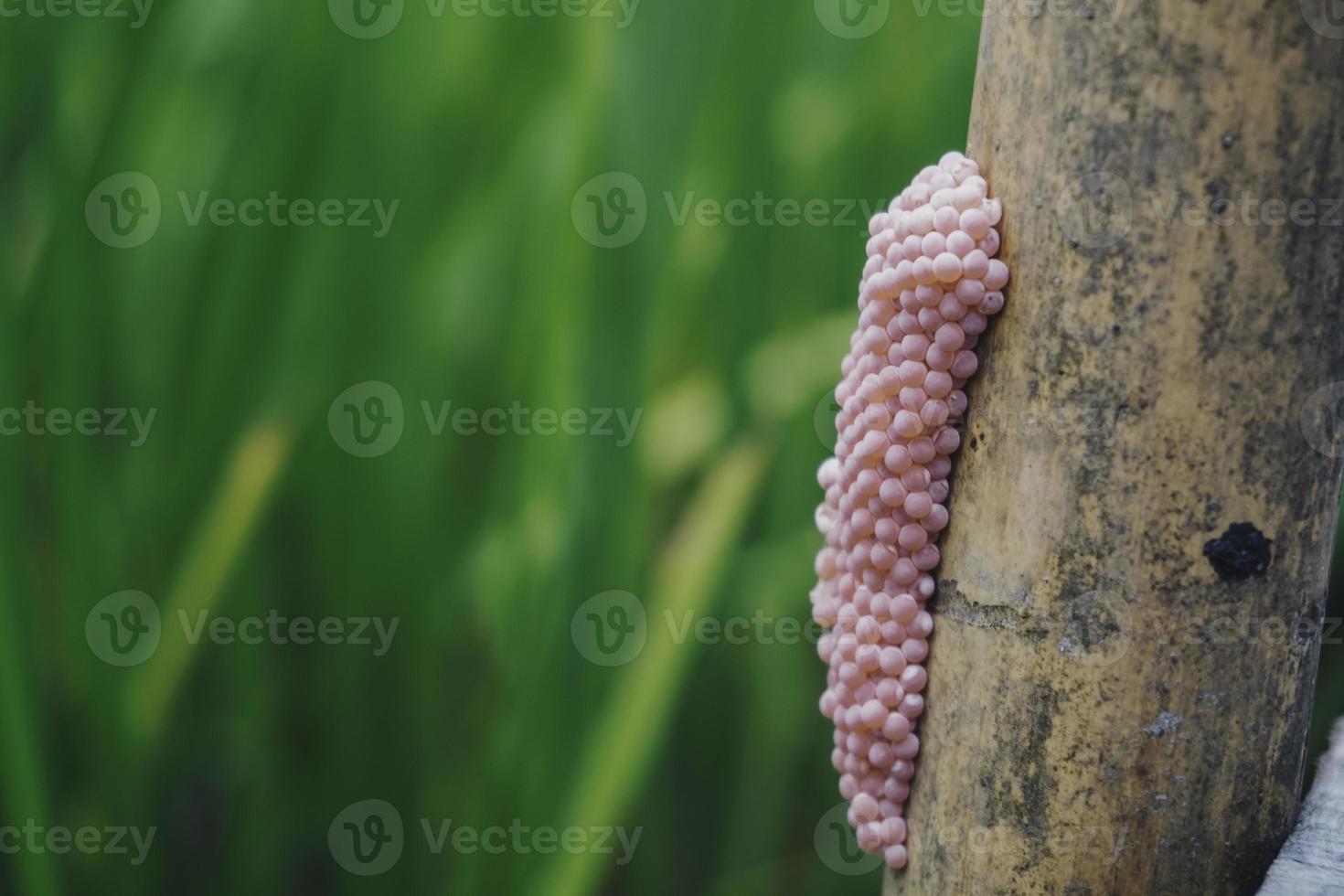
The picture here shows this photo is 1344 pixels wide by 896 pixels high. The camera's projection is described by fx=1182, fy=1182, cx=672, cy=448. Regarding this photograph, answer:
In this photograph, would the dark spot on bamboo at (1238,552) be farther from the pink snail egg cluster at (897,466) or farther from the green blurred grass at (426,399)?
the green blurred grass at (426,399)

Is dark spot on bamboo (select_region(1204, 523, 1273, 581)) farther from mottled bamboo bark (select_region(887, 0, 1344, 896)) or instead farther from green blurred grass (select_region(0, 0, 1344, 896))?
green blurred grass (select_region(0, 0, 1344, 896))

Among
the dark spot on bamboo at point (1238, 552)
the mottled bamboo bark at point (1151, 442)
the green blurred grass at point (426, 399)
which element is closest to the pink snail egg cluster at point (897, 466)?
the mottled bamboo bark at point (1151, 442)

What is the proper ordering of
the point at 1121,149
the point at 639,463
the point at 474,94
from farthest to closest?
the point at 474,94 < the point at 639,463 < the point at 1121,149

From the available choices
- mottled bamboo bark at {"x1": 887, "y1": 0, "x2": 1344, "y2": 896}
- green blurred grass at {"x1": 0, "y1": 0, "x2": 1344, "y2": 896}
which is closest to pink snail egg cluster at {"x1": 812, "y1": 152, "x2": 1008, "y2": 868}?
mottled bamboo bark at {"x1": 887, "y1": 0, "x2": 1344, "y2": 896}

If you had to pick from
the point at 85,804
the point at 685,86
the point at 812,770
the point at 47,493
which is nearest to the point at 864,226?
the point at 685,86

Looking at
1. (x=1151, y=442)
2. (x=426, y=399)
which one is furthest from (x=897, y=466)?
(x=426, y=399)

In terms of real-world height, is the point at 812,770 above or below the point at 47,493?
below

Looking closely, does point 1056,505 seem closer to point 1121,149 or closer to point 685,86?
point 1121,149
